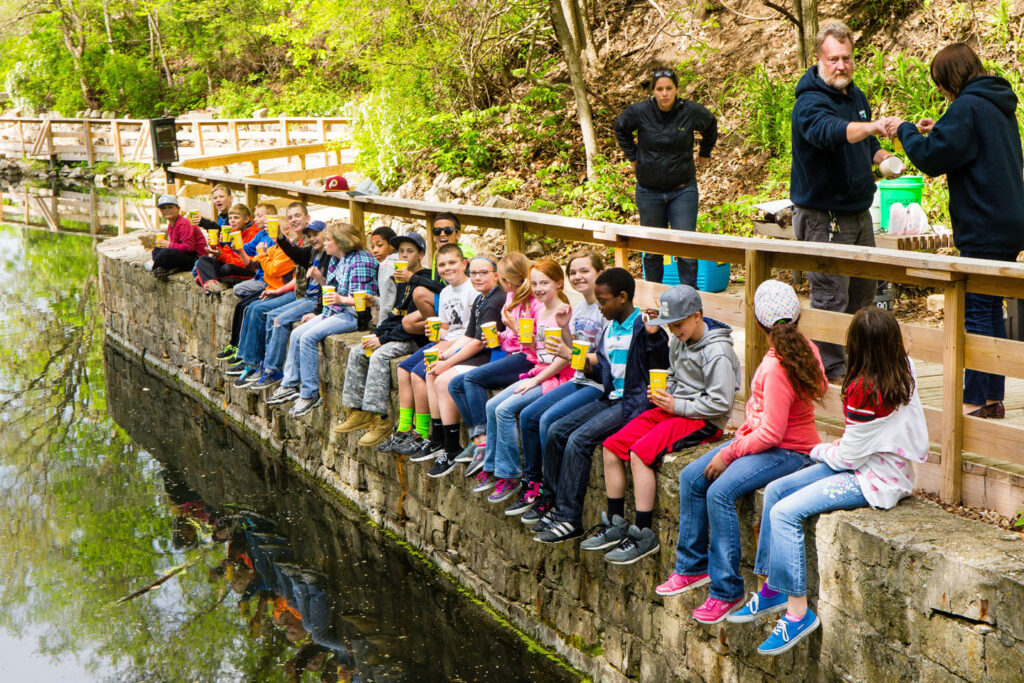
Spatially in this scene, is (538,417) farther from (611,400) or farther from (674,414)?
(674,414)

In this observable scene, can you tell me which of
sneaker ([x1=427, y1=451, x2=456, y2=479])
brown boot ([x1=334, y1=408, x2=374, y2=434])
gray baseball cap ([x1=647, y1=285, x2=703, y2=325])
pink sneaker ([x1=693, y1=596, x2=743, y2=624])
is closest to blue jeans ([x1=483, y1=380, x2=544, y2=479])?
sneaker ([x1=427, y1=451, x2=456, y2=479])

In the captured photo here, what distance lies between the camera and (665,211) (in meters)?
7.43

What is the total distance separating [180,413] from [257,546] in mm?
3763

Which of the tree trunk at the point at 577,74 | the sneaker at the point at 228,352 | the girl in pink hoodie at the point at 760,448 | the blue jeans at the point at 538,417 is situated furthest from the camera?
the tree trunk at the point at 577,74

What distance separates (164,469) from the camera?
9508 mm

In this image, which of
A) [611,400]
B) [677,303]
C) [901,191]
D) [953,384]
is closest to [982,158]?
[953,384]

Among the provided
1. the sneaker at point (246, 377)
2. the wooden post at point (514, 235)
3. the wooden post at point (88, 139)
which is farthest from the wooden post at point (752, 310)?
the wooden post at point (88, 139)

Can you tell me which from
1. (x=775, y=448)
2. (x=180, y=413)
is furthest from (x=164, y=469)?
(x=775, y=448)

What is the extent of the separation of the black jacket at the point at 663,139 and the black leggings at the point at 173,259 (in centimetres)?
625

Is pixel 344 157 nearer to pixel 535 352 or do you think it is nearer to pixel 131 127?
pixel 131 127

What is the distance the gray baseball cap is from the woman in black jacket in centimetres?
247

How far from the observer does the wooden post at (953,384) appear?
4.15 metres

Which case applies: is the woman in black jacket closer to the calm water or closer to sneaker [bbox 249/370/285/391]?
the calm water

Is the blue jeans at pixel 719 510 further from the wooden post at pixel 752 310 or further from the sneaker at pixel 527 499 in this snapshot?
the sneaker at pixel 527 499
